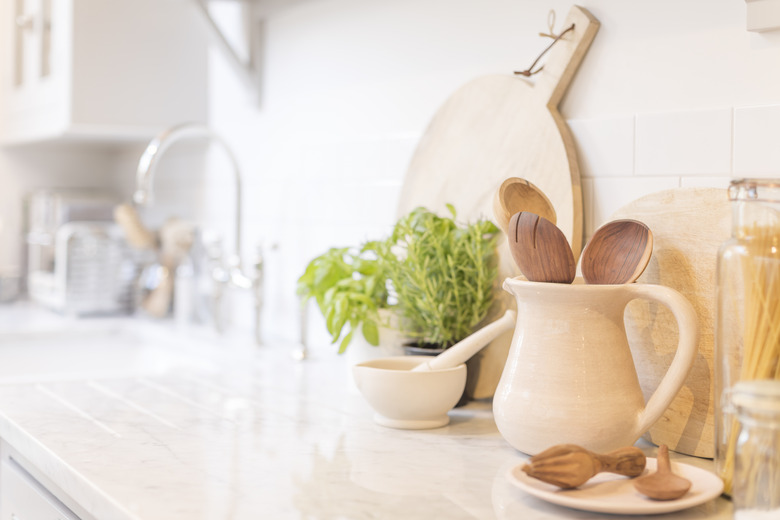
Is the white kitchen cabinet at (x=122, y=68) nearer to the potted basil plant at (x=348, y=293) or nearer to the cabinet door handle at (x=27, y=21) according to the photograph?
the cabinet door handle at (x=27, y=21)

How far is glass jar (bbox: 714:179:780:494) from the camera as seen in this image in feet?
2.41

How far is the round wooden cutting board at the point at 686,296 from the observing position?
897 millimetres

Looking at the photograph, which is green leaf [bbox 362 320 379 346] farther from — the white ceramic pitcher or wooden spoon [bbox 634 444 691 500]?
wooden spoon [bbox 634 444 691 500]

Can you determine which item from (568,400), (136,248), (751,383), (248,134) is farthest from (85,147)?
(751,383)

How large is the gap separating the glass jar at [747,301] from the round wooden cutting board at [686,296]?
12 centimetres

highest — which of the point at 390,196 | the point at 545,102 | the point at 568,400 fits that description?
the point at 545,102

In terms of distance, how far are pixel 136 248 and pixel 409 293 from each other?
1.33 meters

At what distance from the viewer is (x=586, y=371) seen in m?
0.84

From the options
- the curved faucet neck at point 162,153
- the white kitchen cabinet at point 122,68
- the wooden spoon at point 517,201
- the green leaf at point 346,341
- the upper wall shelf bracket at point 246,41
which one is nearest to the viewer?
the wooden spoon at point 517,201

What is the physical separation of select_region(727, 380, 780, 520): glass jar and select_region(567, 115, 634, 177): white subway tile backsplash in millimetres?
459

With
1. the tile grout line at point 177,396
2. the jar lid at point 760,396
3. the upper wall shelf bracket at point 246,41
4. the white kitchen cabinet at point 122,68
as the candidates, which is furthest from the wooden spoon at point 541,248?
the white kitchen cabinet at point 122,68

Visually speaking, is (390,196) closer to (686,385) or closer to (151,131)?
(686,385)

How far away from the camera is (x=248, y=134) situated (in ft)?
6.37

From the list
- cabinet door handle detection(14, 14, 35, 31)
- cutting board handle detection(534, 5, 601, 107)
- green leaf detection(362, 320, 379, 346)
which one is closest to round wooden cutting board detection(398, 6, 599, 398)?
cutting board handle detection(534, 5, 601, 107)
